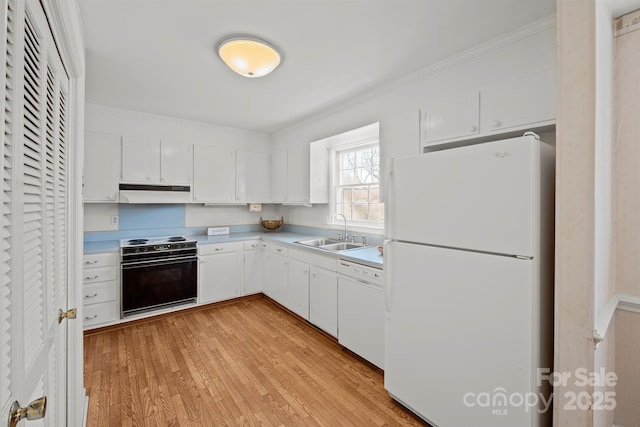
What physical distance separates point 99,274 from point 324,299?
2.33 m

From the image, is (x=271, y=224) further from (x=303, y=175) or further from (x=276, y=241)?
(x=303, y=175)

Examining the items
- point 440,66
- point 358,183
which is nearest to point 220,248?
point 358,183

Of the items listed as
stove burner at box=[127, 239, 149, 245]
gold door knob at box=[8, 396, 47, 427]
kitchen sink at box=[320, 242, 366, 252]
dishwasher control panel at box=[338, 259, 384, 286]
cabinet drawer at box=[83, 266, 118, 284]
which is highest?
stove burner at box=[127, 239, 149, 245]

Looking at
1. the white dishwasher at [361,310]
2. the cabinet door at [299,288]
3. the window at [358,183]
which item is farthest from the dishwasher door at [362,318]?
the window at [358,183]

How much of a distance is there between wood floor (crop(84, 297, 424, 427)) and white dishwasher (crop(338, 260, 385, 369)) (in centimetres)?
15

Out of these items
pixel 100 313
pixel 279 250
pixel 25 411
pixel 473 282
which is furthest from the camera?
pixel 279 250

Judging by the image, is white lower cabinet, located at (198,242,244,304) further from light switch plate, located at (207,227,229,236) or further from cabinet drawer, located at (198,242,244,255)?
light switch plate, located at (207,227,229,236)

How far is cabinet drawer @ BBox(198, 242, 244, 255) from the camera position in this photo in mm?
3512

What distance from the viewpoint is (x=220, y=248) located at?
3639 mm

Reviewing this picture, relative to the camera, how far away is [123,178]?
3.28 m

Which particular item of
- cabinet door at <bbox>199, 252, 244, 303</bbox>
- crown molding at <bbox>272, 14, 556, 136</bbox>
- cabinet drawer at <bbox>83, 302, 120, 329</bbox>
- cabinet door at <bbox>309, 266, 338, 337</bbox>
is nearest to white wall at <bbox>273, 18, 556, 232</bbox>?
crown molding at <bbox>272, 14, 556, 136</bbox>

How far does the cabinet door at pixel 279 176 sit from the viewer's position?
4.12 meters

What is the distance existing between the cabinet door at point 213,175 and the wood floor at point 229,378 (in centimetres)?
167

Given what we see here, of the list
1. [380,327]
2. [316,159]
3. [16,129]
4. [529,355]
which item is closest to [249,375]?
[380,327]
